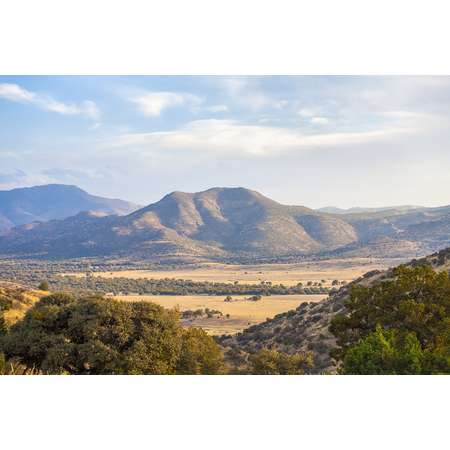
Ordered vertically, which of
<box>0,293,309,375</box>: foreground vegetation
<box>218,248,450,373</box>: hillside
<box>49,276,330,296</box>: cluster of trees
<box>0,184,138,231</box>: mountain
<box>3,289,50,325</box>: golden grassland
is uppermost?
<box>0,184,138,231</box>: mountain

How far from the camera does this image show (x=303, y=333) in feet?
57.7

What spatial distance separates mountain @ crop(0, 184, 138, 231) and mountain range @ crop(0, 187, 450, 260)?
6994 centimetres

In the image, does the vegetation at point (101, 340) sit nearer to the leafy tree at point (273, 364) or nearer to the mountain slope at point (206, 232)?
→ the leafy tree at point (273, 364)

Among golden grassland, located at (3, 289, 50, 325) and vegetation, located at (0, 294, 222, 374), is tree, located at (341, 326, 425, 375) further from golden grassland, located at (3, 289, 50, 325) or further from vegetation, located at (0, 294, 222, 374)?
golden grassland, located at (3, 289, 50, 325)

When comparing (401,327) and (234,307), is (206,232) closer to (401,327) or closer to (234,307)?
(234,307)

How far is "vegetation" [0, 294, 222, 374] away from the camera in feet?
30.5

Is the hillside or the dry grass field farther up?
the hillside

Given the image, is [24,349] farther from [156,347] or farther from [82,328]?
[156,347]

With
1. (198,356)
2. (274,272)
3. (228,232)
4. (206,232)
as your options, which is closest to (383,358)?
(198,356)

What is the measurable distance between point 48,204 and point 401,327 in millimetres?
175771

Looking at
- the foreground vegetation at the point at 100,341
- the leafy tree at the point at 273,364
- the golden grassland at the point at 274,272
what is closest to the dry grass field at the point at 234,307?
the leafy tree at the point at 273,364

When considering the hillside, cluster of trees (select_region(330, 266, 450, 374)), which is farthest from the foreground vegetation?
the hillside
